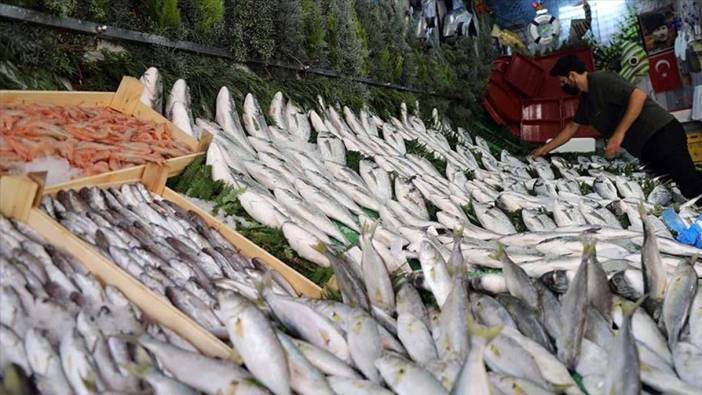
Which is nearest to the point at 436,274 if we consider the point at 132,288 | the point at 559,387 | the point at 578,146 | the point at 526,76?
the point at 559,387

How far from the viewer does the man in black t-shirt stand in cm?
609

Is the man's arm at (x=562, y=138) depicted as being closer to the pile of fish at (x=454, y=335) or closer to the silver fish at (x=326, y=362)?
the pile of fish at (x=454, y=335)

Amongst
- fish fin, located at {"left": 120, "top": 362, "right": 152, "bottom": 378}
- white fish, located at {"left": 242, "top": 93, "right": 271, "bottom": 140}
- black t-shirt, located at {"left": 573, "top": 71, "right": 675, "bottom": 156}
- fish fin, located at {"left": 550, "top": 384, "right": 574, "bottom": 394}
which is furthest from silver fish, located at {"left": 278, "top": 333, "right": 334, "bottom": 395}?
black t-shirt, located at {"left": 573, "top": 71, "right": 675, "bottom": 156}

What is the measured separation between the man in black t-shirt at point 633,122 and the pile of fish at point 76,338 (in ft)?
18.4

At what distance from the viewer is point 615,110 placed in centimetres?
655

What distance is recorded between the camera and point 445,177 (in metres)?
5.29

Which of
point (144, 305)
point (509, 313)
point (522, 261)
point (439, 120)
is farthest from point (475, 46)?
point (144, 305)

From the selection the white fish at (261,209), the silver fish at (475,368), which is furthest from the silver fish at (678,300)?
the white fish at (261,209)

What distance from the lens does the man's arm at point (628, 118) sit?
239 inches

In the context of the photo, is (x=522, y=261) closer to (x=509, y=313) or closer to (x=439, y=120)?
(x=509, y=313)

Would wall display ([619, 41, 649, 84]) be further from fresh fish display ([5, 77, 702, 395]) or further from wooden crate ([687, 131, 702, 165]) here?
fresh fish display ([5, 77, 702, 395])

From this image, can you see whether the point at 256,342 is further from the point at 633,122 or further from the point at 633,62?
the point at 633,62

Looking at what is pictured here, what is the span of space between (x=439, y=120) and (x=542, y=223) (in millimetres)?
4549

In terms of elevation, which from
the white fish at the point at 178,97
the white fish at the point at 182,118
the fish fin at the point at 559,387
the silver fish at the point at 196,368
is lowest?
the fish fin at the point at 559,387
